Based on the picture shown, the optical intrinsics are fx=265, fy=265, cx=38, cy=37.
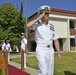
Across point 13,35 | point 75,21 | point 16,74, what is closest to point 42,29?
point 16,74

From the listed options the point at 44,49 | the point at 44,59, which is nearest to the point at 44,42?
the point at 44,49

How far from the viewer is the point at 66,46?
46.1 m

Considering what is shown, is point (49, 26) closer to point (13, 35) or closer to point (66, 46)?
point (13, 35)

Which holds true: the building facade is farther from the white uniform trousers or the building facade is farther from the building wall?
the white uniform trousers

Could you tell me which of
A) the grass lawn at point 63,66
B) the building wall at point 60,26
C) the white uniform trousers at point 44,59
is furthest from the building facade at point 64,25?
the white uniform trousers at point 44,59

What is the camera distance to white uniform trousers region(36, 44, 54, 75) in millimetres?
5961

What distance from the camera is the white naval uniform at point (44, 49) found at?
19.6 ft

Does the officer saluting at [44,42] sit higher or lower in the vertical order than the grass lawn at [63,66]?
higher

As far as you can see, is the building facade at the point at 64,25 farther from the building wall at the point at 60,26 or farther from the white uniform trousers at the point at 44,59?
the white uniform trousers at the point at 44,59

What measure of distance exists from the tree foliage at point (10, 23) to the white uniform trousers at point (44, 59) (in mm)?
36081

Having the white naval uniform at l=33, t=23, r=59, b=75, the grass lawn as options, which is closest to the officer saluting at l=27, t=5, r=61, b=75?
the white naval uniform at l=33, t=23, r=59, b=75

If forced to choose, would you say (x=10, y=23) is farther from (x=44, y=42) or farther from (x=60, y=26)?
(x=44, y=42)

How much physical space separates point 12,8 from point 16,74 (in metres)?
33.8

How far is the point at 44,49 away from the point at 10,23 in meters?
37.9
